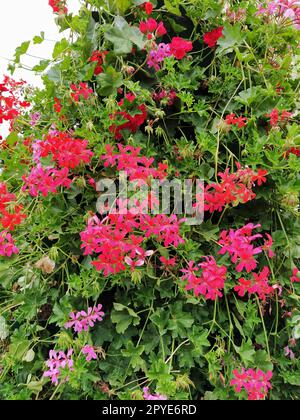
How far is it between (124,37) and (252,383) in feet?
2.82

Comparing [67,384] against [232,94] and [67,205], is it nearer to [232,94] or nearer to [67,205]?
[67,205]

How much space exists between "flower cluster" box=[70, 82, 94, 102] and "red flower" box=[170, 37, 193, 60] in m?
0.24

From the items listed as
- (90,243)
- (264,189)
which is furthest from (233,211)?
(90,243)

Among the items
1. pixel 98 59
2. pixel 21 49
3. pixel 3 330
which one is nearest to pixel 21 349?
pixel 3 330

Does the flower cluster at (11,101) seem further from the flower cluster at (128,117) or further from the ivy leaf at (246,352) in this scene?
the ivy leaf at (246,352)

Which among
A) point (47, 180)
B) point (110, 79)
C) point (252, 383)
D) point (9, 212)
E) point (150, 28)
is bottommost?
point (252, 383)

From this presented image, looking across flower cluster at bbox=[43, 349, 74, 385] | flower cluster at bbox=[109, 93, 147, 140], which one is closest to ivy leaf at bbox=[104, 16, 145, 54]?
flower cluster at bbox=[109, 93, 147, 140]

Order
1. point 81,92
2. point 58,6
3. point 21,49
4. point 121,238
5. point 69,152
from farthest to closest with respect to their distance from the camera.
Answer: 1. point 21,49
2. point 58,6
3. point 81,92
4. point 69,152
5. point 121,238

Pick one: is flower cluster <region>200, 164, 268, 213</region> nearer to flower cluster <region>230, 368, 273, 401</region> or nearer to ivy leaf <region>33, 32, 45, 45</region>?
flower cluster <region>230, 368, 273, 401</region>

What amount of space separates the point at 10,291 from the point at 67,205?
443mm

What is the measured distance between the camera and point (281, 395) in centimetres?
115

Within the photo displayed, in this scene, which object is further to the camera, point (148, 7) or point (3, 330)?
point (3, 330)

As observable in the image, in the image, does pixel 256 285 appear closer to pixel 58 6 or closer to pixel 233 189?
pixel 233 189

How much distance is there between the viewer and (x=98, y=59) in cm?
117
